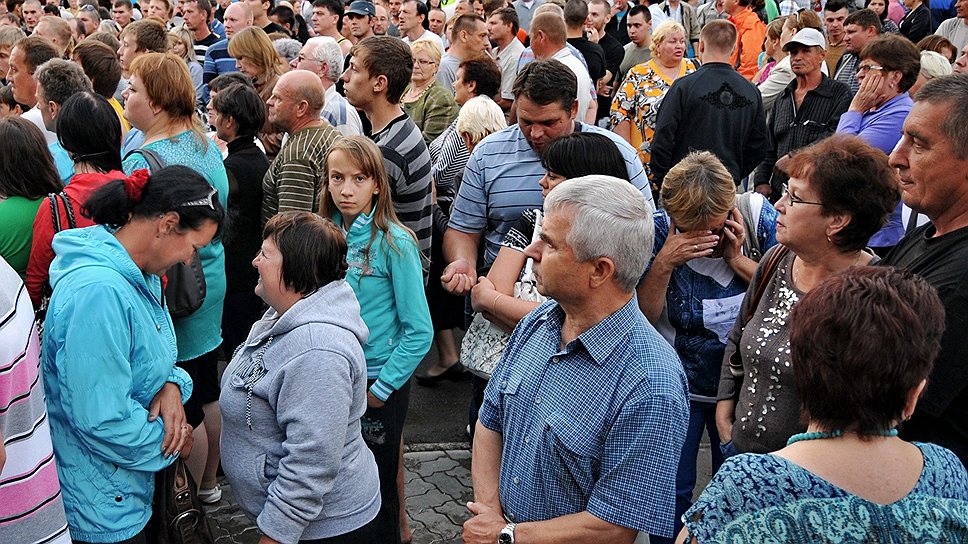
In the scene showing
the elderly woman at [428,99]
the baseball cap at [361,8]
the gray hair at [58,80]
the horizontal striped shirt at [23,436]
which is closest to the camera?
the horizontal striped shirt at [23,436]

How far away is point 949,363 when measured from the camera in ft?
7.95

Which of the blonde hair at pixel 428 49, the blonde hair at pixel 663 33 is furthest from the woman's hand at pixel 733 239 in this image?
the blonde hair at pixel 428 49

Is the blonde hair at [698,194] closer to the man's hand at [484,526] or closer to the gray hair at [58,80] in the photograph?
the man's hand at [484,526]

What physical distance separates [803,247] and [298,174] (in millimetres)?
2686

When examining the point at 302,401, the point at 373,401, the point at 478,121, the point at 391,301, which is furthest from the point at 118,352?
the point at 478,121

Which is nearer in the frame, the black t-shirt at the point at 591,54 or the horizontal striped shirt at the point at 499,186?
the horizontal striped shirt at the point at 499,186

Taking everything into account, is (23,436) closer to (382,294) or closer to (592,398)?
(592,398)

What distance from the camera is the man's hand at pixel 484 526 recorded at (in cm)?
253

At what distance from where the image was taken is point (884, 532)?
1749mm

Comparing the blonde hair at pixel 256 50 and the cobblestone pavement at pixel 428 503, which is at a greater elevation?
the blonde hair at pixel 256 50

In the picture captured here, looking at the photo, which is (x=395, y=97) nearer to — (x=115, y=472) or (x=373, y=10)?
(x=115, y=472)

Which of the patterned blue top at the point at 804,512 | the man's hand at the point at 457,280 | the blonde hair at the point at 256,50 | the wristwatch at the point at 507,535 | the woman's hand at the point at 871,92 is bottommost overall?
the blonde hair at the point at 256,50

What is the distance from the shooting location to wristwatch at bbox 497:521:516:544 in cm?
246

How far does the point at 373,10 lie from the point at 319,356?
844cm
